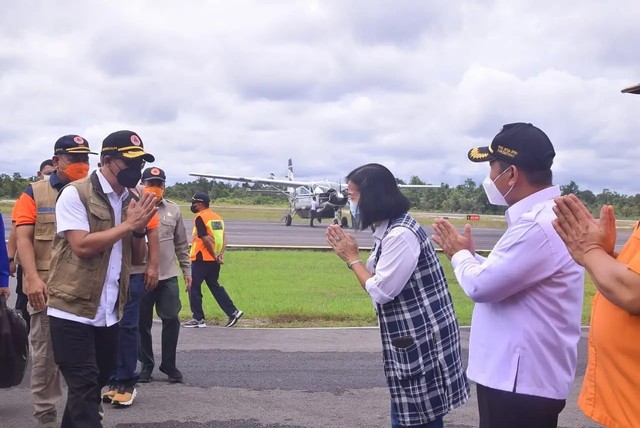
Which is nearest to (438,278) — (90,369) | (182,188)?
(90,369)

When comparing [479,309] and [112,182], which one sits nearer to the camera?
[479,309]

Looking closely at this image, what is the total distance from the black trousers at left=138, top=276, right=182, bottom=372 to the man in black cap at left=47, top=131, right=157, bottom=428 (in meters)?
2.43

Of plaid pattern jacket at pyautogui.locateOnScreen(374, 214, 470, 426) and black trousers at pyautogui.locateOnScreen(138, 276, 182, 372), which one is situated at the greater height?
plaid pattern jacket at pyautogui.locateOnScreen(374, 214, 470, 426)

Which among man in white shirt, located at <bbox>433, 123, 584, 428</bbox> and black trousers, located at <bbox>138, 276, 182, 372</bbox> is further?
black trousers, located at <bbox>138, 276, 182, 372</bbox>

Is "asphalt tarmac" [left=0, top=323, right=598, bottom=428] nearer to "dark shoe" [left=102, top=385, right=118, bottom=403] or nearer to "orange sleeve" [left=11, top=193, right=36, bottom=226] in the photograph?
"dark shoe" [left=102, top=385, right=118, bottom=403]

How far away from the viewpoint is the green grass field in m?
11.0

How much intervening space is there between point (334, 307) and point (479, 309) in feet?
26.7

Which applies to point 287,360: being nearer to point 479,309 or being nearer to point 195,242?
point 195,242

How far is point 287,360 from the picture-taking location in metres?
8.38

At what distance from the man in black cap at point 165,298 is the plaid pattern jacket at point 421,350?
12.6 feet

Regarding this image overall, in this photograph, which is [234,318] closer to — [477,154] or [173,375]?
[173,375]

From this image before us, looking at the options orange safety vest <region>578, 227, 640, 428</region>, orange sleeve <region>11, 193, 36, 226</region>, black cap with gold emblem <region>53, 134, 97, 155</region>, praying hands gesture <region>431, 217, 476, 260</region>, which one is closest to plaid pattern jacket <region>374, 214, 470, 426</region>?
praying hands gesture <region>431, 217, 476, 260</region>

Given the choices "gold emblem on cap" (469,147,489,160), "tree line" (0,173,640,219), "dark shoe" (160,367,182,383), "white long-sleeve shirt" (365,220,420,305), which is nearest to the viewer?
"gold emblem on cap" (469,147,489,160)

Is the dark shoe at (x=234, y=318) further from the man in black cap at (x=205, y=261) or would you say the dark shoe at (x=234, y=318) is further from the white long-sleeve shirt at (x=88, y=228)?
the white long-sleeve shirt at (x=88, y=228)
